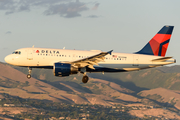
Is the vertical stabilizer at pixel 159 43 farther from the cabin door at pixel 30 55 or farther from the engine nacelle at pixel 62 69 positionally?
the cabin door at pixel 30 55

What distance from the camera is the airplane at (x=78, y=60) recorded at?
48.8m

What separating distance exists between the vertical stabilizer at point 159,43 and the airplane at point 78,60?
62.2 inches

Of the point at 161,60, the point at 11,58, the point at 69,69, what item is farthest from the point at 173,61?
the point at 11,58

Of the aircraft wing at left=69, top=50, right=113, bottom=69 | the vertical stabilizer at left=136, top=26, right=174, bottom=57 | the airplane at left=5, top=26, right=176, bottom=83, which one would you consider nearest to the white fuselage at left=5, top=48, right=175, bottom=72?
the airplane at left=5, top=26, right=176, bottom=83

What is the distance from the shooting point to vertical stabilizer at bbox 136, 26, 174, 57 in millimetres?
57719

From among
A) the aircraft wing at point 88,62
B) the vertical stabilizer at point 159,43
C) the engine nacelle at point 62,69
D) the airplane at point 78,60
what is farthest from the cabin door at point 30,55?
the vertical stabilizer at point 159,43

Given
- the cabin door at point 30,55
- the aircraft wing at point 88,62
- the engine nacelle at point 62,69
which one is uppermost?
the cabin door at point 30,55

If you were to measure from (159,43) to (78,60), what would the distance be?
18655mm

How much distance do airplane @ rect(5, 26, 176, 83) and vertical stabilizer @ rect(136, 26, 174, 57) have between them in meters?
1.58

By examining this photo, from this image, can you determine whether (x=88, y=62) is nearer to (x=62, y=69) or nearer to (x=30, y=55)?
(x=62, y=69)

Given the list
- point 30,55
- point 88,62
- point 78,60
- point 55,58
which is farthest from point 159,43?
point 30,55

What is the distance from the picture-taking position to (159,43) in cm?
5819

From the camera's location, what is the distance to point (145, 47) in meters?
58.1

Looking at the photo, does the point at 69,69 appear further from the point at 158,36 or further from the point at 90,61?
the point at 158,36
